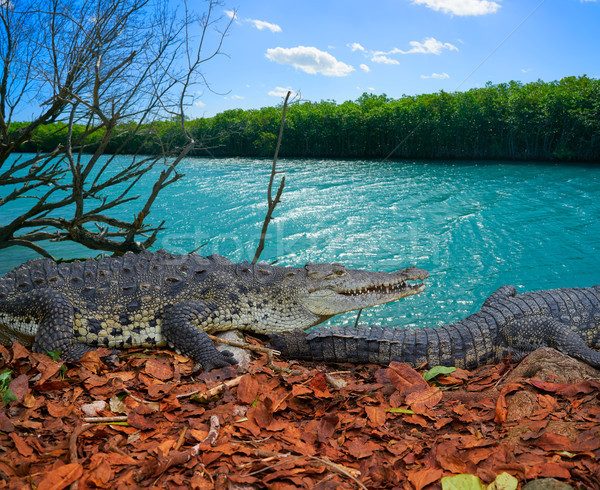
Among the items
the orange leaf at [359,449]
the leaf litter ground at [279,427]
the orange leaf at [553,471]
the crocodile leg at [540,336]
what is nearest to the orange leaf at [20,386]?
the leaf litter ground at [279,427]

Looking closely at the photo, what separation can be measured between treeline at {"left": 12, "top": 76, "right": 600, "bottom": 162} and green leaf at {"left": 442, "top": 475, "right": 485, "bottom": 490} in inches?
975

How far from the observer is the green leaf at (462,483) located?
2.24 metres

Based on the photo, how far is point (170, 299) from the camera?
4668 millimetres

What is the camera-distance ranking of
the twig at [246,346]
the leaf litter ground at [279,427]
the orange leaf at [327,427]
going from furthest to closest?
the twig at [246,346]
the orange leaf at [327,427]
the leaf litter ground at [279,427]

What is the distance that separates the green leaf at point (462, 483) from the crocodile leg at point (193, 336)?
7.83 feet

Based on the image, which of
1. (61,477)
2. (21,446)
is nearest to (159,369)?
(21,446)

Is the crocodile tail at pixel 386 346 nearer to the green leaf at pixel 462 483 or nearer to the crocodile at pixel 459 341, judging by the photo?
the crocodile at pixel 459 341

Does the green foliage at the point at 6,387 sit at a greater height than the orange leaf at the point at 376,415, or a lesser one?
greater

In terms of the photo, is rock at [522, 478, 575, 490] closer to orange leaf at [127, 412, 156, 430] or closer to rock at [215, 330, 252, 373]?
orange leaf at [127, 412, 156, 430]

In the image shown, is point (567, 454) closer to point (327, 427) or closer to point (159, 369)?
point (327, 427)

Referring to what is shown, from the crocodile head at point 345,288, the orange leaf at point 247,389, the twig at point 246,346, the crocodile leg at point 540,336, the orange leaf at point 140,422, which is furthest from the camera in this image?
the crocodile head at point 345,288

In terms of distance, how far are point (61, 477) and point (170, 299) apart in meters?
2.45

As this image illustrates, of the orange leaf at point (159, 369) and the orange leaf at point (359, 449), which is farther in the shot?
the orange leaf at point (159, 369)

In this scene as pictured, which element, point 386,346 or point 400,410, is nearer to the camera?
point 400,410
